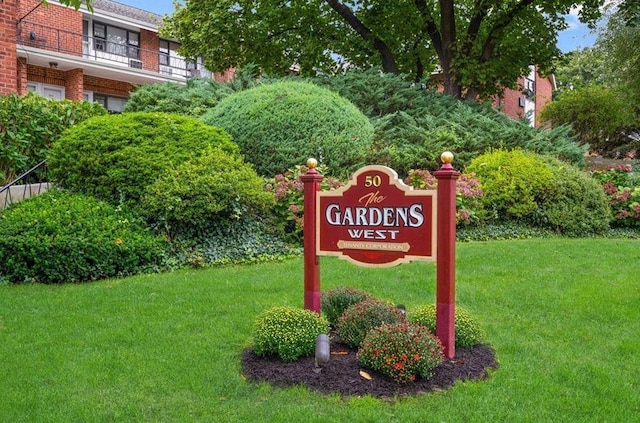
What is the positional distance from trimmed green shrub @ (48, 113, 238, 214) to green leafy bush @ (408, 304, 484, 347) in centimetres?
526

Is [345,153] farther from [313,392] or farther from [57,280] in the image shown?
[313,392]

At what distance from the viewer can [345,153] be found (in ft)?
35.7

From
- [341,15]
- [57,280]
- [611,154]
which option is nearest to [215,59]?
→ [341,15]

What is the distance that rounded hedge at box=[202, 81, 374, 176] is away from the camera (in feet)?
35.3

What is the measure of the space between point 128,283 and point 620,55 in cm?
1961

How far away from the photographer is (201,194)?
28.4ft

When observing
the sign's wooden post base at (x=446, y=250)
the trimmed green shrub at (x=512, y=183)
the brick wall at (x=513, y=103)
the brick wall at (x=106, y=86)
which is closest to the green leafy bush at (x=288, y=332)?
the sign's wooden post base at (x=446, y=250)

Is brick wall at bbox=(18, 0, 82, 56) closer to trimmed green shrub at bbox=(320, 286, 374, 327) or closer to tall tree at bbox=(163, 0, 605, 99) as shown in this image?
tall tree at bbox=(163, 0, 605, 99)

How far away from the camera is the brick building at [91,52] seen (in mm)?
22734

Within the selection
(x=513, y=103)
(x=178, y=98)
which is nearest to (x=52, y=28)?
(x=178, y=98)

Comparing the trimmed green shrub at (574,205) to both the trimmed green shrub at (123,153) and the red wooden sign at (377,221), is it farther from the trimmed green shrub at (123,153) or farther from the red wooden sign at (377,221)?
the red wooden sign at (377,221)

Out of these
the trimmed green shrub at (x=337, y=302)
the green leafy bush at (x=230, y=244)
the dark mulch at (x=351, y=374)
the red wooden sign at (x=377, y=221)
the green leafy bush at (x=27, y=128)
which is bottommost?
the dark mulch at (x=351, y=374)

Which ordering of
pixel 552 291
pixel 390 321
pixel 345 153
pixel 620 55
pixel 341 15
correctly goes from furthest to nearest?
pixel 620 55 < pixel 341 15 < pixel 345 153 < pixel 552 291 < pixel 390 321

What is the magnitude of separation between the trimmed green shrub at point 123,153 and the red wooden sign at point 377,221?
478 cm
